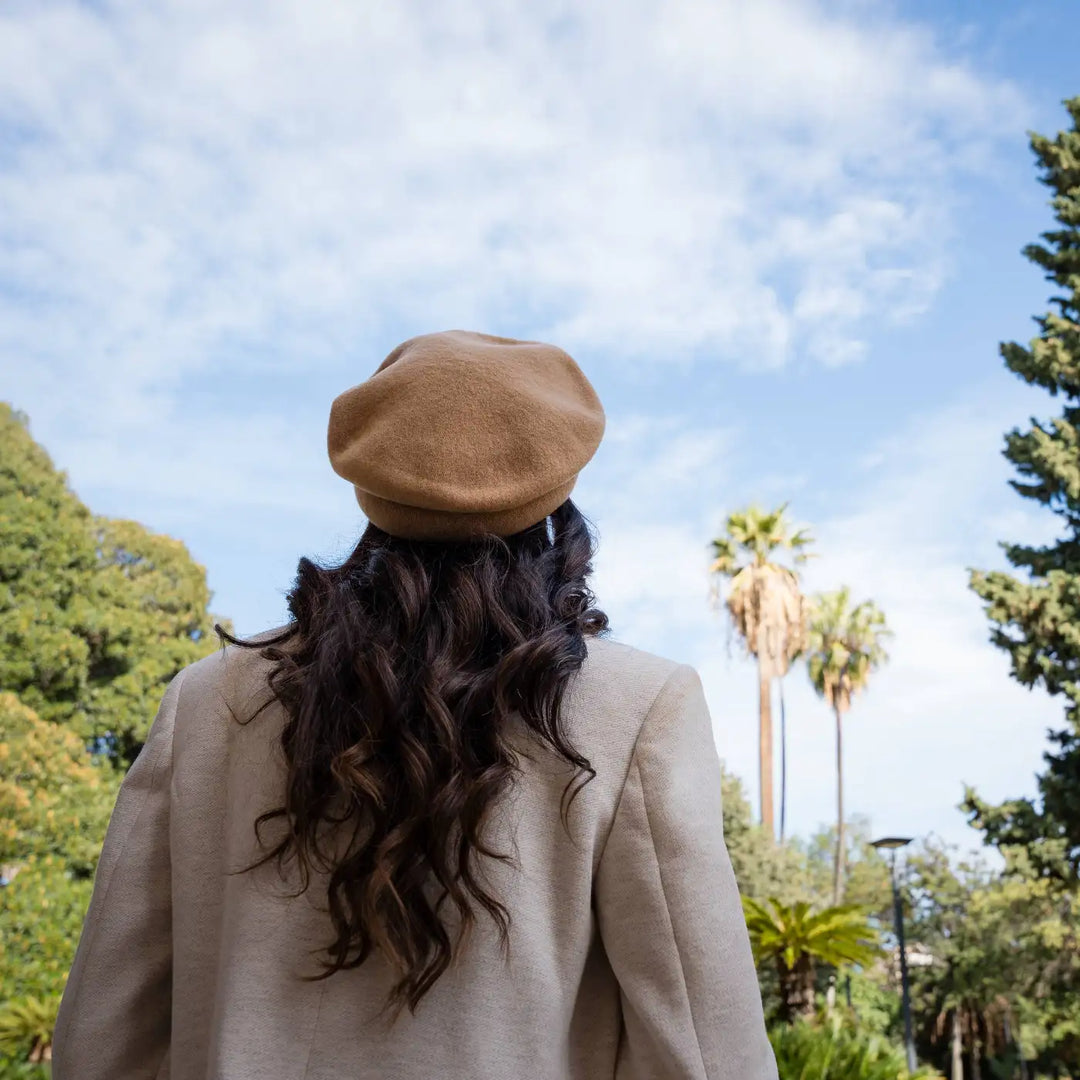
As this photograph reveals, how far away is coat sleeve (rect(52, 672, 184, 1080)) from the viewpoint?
1286 millimetres

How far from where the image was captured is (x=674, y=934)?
118cm

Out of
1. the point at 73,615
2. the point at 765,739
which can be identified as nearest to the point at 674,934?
the point at 73,615

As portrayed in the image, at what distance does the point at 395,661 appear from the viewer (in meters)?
1.25

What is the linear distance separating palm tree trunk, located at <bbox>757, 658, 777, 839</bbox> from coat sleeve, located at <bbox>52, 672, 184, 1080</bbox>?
22.2 m

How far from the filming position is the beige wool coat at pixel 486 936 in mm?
1172

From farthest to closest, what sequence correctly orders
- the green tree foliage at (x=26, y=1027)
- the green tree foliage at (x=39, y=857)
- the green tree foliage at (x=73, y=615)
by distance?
the green tree foliage at (x=73, y=615) < the green tree foliage at (x=39, y=857) < the green tree foliage at (x=26, y=1027)

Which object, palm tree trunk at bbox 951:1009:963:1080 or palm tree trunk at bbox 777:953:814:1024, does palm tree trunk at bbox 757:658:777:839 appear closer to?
palm tree trunk at bbox 951:1009:963:1080

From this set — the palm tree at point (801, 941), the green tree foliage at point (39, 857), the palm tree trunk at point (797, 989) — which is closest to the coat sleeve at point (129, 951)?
the green tree foliage at point (39, 857)

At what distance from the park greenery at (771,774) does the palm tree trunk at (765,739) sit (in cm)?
5

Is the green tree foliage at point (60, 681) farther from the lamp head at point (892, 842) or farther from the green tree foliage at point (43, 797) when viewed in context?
the lamp head at point (892, 842)

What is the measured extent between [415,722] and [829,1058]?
9.07m

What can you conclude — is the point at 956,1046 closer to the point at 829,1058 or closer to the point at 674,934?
the point at 829,1058

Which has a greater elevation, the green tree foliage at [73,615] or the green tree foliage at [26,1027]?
the green tree foliage at [73,615]

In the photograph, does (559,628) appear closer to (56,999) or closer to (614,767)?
(614,767)
